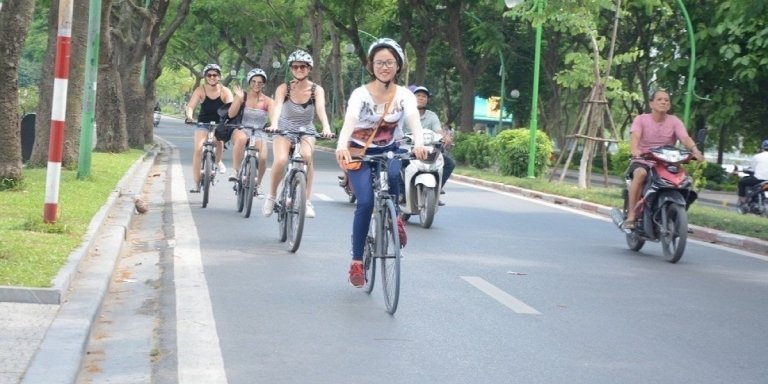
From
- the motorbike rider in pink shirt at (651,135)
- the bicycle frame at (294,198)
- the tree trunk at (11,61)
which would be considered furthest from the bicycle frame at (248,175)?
the motorbike rider in pink shirt at (651,135)

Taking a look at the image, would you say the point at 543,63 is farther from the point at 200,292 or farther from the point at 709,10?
the point at 200,292

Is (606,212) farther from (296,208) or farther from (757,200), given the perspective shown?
(296,208)

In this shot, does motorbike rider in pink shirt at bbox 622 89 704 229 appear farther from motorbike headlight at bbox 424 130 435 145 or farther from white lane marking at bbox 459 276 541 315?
white lane marking at bbox 459 276 541 315

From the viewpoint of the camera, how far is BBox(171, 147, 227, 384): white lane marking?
22.2 ft

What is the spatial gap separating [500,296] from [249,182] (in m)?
6.26

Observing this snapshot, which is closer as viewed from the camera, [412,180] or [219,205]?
[412,180]

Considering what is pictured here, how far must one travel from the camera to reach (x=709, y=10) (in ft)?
123

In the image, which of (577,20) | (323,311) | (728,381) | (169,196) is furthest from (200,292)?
(577,20)

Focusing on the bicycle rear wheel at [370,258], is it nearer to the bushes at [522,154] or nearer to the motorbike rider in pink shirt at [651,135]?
the motorbike rider in pink shirt at [651,135]

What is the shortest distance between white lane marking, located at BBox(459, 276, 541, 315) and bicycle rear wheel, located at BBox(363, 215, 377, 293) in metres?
0.95

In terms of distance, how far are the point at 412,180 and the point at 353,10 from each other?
1144 inches

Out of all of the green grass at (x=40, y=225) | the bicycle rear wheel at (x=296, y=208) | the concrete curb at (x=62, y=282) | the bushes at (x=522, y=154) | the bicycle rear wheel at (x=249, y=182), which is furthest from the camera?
the bushes at (x=522, y=154)

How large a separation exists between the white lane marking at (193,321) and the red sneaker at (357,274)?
3.38ft

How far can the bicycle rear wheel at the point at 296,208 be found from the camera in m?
11.9
